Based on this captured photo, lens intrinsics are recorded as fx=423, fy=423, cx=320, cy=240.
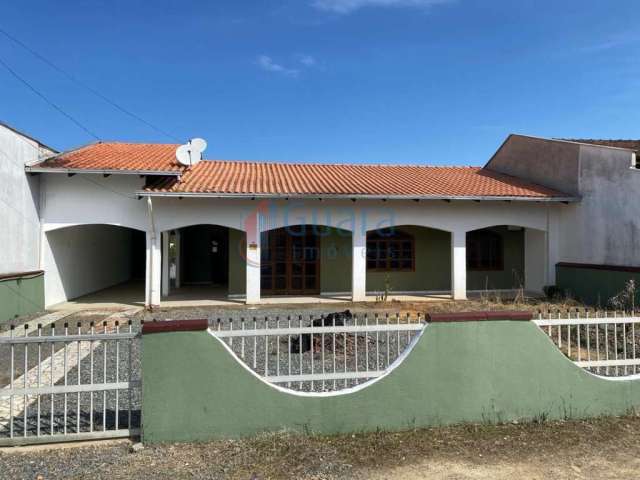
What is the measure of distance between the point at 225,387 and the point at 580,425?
3408mm

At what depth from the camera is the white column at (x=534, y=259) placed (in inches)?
520

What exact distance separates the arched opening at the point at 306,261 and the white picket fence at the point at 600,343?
271 inches

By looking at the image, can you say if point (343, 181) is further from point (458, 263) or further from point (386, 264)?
point (458, 263)

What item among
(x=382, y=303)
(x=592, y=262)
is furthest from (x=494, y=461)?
(x=592, y=262)

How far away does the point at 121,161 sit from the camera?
38.2 feet

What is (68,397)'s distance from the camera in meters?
4.78

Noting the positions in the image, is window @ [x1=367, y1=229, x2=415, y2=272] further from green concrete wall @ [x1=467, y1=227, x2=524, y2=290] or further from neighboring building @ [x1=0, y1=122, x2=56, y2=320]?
neighboring building @ [x1=0, y1=122, x2=56, y2=320]

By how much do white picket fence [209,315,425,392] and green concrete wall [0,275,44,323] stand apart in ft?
18.3

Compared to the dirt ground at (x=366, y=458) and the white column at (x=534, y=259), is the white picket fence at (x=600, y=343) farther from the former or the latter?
the white column at (x=534, y=259)

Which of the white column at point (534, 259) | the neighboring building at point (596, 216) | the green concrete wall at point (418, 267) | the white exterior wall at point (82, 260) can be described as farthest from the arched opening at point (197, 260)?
the neighboring building at point (596, 216)

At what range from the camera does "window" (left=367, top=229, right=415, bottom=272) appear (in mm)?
13844

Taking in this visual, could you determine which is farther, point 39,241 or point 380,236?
point 380,236

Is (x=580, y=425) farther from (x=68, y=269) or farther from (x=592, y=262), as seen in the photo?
(x=68, y=269)

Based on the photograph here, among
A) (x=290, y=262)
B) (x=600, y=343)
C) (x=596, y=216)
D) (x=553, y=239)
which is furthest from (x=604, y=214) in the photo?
(x=290, y=262)
